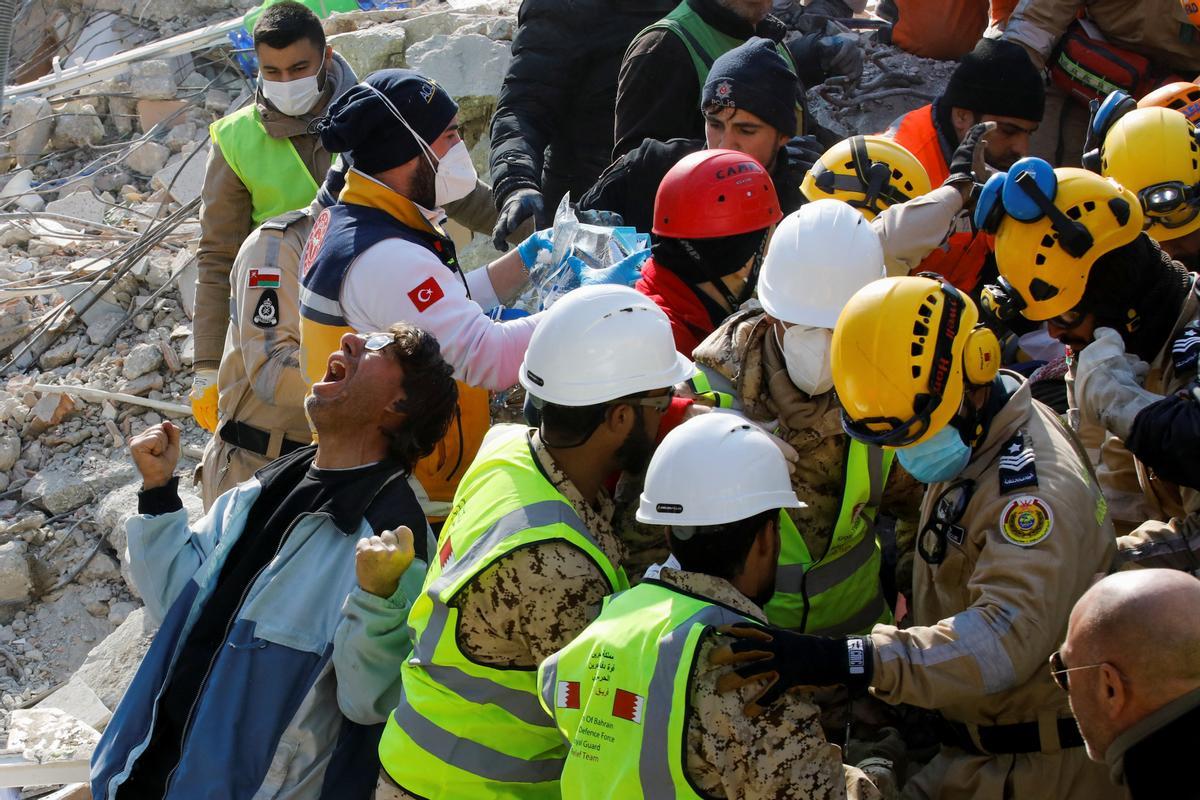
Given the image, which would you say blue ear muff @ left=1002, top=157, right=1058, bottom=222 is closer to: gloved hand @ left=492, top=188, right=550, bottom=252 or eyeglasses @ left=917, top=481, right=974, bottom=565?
eyeglasses @ left=917, top=481, right=974, bottom=565

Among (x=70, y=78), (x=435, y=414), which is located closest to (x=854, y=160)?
(x=435, y=414)

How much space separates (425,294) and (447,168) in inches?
21.3

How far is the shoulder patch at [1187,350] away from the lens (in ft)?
11.8

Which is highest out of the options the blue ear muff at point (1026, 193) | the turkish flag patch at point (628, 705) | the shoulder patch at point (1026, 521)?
the blue ear muff at point (1026, 193)

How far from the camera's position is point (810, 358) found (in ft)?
12.0

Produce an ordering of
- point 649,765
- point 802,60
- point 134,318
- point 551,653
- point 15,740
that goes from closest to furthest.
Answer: point 649,765, point 551,653, point 15,740, point 802,60, point 134,318

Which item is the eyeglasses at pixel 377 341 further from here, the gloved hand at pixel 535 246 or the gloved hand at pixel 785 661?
the gloved hand at pixel 785 661

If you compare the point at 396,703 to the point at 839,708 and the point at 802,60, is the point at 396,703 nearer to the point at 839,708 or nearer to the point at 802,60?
the point at 839,708

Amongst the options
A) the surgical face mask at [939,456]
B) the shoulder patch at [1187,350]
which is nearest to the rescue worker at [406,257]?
the surgical face mask at [939,456]

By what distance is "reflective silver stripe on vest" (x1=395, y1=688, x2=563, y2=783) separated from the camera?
3080 millimetres

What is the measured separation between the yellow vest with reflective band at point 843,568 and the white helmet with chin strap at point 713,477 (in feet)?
2.42

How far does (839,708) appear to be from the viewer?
3.72 metres

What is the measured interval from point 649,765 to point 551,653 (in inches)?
16.7

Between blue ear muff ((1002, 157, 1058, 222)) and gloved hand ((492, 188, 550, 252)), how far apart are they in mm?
2202
